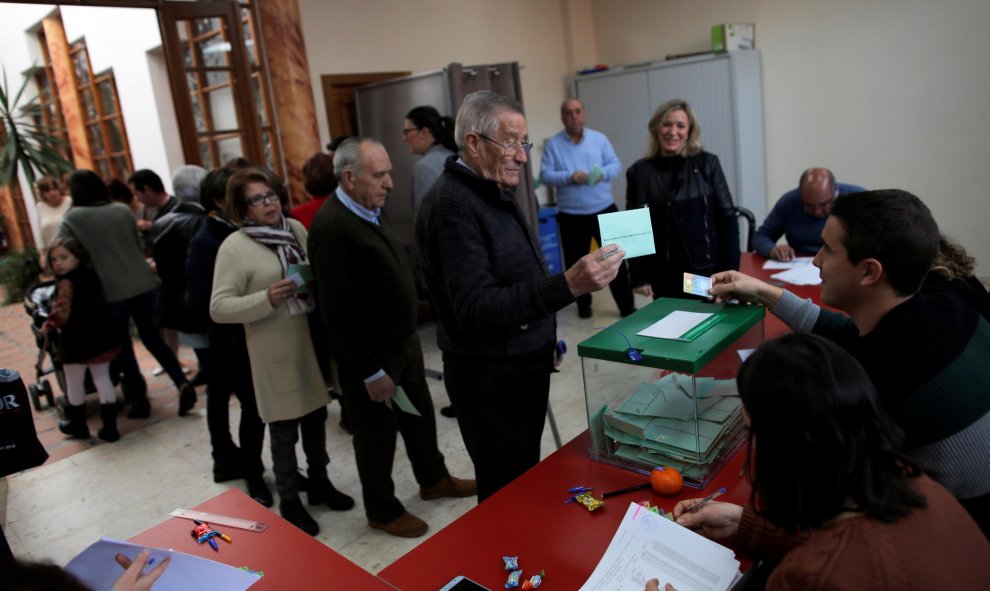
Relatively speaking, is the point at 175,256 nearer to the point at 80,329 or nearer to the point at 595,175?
the point at 80,329

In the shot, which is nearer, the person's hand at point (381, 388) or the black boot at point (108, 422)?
the person's hand at point (381, 388)

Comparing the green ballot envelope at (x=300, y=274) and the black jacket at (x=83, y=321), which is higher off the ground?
the green ballot envelope at (x=300, y=274)

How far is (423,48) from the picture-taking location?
5.82m

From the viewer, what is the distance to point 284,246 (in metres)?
2.61

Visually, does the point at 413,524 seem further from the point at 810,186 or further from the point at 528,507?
the point at 810,186

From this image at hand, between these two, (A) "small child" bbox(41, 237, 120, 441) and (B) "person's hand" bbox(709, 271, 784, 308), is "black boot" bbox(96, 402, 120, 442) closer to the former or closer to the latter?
(A) "small child" bbox(41, 237, 120, 441)

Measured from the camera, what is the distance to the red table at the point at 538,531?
4.28 feet

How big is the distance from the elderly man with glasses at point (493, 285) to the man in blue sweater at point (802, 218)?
6.30ft

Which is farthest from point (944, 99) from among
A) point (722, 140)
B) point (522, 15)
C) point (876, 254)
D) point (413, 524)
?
point (413, 524)

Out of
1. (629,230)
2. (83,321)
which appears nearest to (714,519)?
(629,230)

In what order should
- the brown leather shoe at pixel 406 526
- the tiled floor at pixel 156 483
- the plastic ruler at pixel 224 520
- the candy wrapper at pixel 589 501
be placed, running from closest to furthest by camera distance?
the candy wrapper at pixel 589 501 < the plastic ruler at pixel 224 520 < the brown leather shoe at pixel 406 526 < the tiled floor at pixel 156 483

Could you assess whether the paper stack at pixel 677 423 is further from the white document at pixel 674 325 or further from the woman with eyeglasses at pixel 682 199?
the woman with eyeglasses at pixel 682 199

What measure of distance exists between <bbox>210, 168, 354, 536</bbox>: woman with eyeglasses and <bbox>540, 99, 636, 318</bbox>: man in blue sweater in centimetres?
280

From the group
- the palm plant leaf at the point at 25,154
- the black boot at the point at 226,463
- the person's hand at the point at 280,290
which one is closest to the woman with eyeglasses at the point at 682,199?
the person's hand at the point at 280,290
